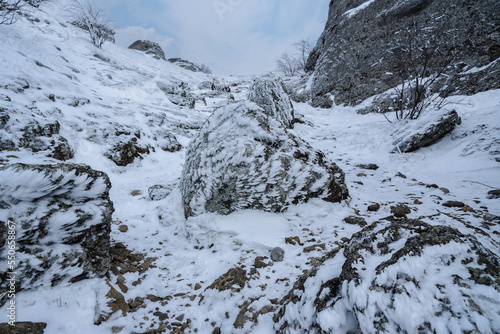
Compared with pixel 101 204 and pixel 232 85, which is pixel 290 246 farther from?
pixel 232 85

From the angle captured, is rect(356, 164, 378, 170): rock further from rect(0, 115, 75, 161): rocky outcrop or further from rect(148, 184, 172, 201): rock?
rect(0, 115, 75, 161): rocky outcrop

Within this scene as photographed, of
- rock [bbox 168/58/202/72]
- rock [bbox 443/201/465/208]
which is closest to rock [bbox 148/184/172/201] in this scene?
rock [bbox 443/201/465/208]

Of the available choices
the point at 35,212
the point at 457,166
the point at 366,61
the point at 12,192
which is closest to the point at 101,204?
the point at 35,212

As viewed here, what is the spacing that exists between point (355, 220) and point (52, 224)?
4.28 metres

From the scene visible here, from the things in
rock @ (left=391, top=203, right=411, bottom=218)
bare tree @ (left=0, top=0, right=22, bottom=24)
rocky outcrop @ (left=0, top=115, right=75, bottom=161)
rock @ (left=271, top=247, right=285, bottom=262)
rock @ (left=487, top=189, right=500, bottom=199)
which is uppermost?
bare tree @ (left=0, top=0, right=22, bottom=24)

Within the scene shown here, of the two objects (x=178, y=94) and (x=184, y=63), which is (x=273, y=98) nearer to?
(x=178, y=94)

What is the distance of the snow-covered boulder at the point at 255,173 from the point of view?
3.84m

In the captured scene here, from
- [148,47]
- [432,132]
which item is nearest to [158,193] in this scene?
[432,132]

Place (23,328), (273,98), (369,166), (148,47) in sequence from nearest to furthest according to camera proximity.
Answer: (23,328) < (369,166) < (273,98) < (148,47)

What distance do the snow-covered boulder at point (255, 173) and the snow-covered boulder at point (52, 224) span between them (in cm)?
163

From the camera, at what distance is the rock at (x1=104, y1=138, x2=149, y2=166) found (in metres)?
6.89

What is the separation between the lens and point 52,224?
2475mm

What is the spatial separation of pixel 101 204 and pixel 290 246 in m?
2.85

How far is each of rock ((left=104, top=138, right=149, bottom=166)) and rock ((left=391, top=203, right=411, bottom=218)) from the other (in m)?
7.66
